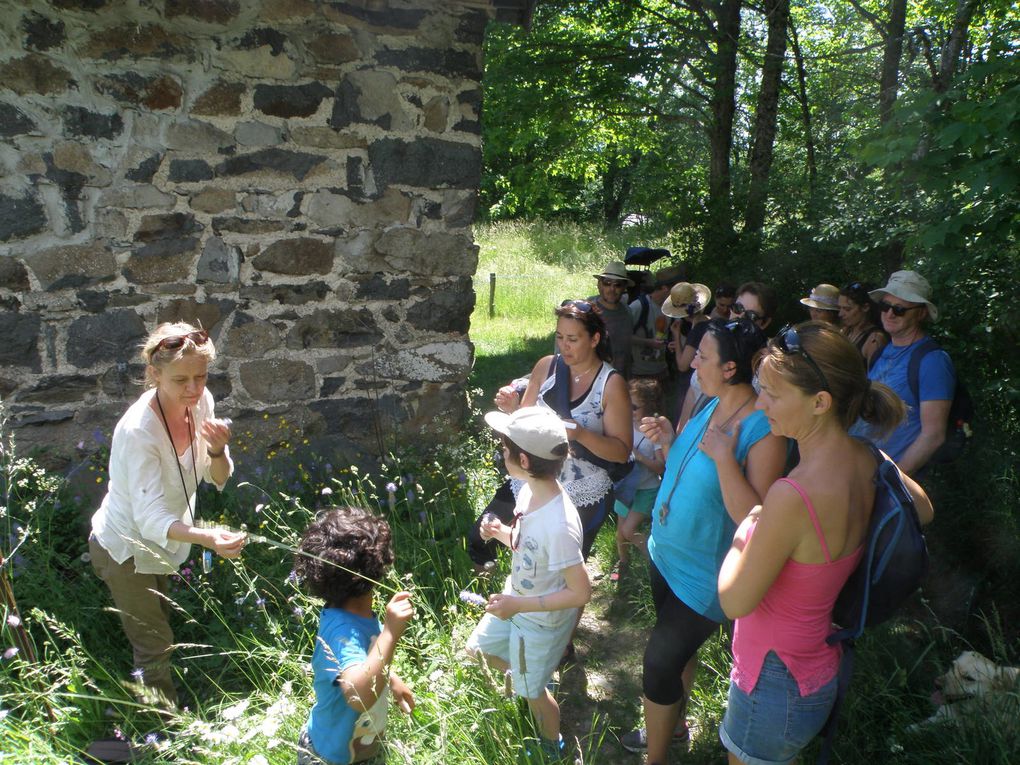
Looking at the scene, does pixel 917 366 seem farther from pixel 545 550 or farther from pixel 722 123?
pixel 722 123

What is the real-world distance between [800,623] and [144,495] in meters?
1.98

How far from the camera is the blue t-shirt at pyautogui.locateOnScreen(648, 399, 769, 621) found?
91.0 inches

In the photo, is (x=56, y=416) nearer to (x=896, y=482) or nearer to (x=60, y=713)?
(x=60, y=713)

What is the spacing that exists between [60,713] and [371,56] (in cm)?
341

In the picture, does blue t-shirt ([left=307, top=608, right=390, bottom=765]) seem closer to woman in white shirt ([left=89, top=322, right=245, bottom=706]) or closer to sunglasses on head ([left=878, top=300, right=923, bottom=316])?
woman in white shirt ([left=89, top=322, right=245, bottom=706])

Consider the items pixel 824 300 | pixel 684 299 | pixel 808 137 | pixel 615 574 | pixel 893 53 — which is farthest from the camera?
pixel 808 137

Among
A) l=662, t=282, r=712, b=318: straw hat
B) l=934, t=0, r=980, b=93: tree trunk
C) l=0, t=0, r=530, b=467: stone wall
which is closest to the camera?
l=0, t=0, r=530, b=467: stone wall

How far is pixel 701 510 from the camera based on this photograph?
2338mm

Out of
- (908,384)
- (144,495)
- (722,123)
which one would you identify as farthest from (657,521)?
(722,123)

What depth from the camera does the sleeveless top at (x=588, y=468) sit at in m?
3.02

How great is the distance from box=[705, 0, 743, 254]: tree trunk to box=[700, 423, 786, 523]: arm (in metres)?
6.28

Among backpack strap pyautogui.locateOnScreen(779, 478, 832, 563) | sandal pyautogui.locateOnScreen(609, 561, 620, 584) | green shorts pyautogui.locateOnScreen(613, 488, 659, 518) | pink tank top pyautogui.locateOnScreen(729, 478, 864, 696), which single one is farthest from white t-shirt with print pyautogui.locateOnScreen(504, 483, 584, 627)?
sandal pyautogui.locateOnScreen(609, 561, 620, 584)

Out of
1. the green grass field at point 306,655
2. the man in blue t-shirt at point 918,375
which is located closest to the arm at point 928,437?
the man in blue t-shirt at point 918,375

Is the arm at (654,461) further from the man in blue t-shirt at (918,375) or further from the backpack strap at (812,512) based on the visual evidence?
the backpack strap at (812,512)
